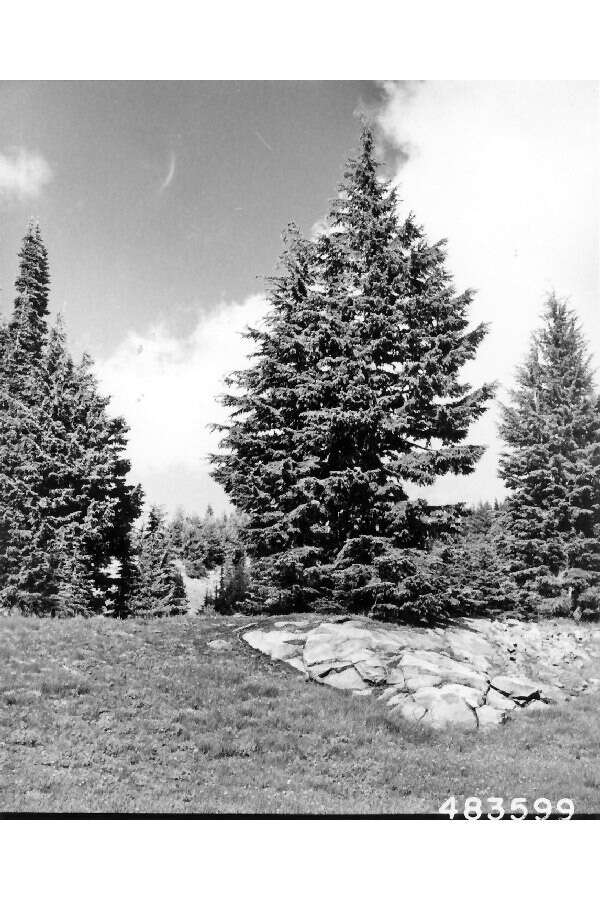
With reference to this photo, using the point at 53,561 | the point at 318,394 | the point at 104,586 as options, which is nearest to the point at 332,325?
the point at 318,394

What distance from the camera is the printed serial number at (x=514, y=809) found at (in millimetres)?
8625

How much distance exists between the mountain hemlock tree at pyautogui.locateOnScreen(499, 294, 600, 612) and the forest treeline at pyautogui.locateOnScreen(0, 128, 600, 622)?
0.30ft

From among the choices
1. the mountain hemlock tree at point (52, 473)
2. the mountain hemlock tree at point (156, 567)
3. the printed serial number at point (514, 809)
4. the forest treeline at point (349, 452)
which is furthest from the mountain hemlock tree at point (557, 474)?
the mountain hemlock tree at point (156, 567)

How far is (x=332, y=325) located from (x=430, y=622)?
9.61m

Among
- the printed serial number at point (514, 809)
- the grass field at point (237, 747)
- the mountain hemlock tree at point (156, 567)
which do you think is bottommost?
the printed serial number at point (514, 809)

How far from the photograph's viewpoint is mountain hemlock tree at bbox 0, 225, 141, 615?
21.1 metres

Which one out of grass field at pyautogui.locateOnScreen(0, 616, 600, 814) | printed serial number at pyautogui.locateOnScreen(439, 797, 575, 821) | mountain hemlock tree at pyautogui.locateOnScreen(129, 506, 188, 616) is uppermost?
mountain hemlock tree at pyautogui.locateOnScreen(129, 506, 188, 616)

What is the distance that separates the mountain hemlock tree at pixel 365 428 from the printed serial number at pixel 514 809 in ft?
17.9

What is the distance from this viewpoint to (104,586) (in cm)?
2605

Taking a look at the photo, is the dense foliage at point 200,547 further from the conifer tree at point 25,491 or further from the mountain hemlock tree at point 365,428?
the mountain hemlock tree at point 365,428

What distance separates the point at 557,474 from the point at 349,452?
9742 mm

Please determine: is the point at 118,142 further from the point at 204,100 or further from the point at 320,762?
the point at 320,762

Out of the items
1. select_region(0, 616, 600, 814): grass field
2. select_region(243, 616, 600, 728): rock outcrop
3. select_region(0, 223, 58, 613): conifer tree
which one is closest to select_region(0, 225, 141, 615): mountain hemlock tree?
select_region(0, 223, 58, 613): conifer tree

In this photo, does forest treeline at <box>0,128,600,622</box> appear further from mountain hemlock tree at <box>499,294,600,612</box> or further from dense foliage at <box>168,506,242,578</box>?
dense foliage at <box>168,506,242,578</box>
